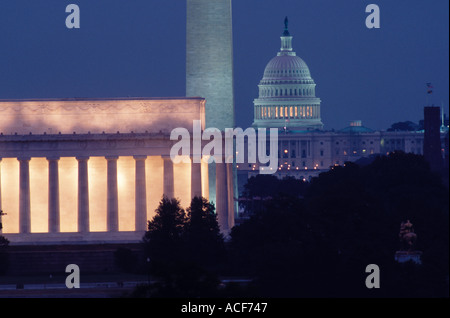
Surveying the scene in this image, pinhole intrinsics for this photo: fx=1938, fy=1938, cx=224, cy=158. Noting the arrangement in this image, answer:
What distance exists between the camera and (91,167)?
182625 mm

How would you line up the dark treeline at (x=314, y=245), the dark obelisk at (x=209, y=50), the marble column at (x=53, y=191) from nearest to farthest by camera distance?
the dark treeline at (x=314, y=245) < the marble column at (x=53, y=191) < the dark obelisk at (x=209, y=50)

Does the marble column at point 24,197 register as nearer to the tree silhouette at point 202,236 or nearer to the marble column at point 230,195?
the marble column at point 230,195

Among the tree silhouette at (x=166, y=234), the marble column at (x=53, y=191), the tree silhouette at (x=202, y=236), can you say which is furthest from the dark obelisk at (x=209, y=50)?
the tree silhouette at (x=166, y=234)

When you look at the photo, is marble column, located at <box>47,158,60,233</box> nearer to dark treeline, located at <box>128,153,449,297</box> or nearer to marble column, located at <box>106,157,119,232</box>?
marble column, located at <box>106,157,119,232</box>

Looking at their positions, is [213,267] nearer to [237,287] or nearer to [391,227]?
[391,227]

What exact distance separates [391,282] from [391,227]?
19.3 metres

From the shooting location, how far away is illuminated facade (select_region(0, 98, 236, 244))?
180 meters

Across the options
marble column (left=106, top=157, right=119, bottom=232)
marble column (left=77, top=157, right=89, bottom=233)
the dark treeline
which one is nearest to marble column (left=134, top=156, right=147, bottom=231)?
marble column (left=106, top=157, right=119, bottom=232)

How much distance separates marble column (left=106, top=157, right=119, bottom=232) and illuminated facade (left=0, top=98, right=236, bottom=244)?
3.7 inches

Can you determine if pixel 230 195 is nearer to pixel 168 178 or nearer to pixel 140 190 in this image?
pixel 168 178

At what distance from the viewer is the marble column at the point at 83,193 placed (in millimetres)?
180375

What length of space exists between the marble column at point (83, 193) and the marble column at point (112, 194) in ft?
6.64

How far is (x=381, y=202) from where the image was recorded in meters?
154
